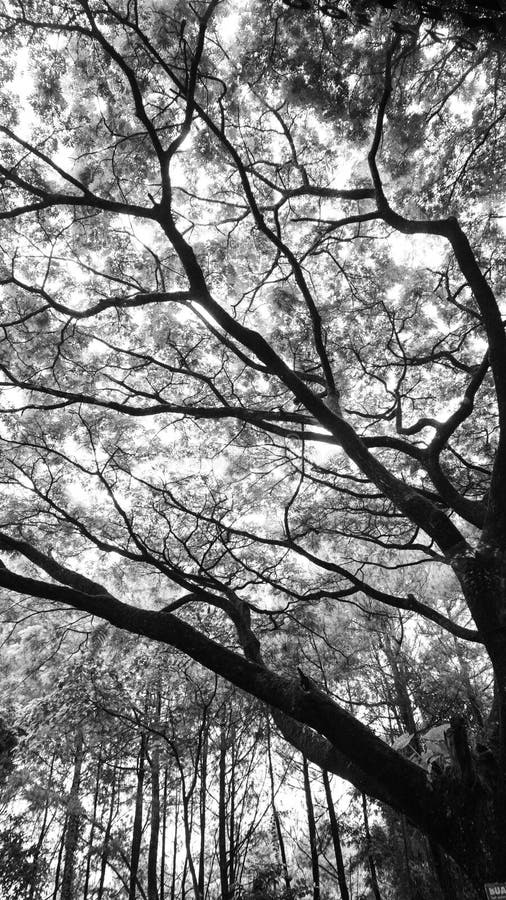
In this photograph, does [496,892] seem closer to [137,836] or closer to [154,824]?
[137,836]

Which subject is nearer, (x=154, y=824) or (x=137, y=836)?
(x=137, y=836)

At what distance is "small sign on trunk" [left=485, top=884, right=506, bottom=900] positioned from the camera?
2.24m

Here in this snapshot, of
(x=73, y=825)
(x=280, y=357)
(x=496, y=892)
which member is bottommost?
(x=496, y=892)

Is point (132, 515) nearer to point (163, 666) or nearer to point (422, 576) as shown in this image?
point (163, 666)

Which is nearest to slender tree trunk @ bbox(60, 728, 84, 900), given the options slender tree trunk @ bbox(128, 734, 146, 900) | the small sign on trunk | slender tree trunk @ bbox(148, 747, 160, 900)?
slender tree trunk @ bbox(128, 734, 146, 900)

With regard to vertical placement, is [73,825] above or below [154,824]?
above

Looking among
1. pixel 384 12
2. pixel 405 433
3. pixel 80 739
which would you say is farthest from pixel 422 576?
pixel 384 12

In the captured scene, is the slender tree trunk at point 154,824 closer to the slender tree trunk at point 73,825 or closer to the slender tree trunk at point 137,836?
the slender tree trunk at point 137,836

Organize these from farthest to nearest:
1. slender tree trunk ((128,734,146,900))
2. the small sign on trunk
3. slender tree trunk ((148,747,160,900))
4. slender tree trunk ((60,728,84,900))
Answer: slender tree trunk ((148,747,160,900)) < slender tree trunk ((60,728,84,900)) < slender tree trunk ((128,734,146,900)) < the small sign on trunk

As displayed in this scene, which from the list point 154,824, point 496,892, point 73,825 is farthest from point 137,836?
point 496,892

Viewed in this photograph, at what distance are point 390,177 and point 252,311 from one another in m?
2.44

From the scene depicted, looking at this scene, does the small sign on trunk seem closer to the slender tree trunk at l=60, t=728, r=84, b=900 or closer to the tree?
the tree

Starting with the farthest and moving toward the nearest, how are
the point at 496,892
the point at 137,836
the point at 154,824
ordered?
1. the point at 154,824
2. the point at 137,836
3. the point at 496,892

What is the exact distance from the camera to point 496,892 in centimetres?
230
